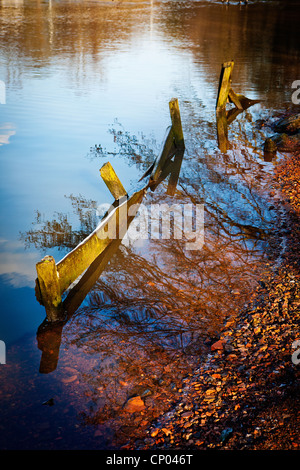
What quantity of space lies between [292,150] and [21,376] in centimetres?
1025

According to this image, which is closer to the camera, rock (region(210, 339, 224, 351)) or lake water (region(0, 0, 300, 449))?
lake water (region(0, 0, 300, 449))

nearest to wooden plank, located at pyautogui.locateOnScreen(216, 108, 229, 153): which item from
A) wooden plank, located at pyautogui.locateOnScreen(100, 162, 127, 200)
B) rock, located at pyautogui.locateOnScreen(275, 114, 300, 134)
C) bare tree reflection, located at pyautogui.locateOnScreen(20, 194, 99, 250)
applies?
rock, located at pyautogui.locateOnScreen(275, 114, 300, 134)

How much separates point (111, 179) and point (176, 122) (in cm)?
433

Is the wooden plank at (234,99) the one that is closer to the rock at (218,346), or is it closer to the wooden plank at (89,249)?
the wooden plank at (89,249)

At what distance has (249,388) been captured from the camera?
4.47 m

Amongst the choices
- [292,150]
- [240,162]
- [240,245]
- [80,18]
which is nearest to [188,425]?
[240,245]

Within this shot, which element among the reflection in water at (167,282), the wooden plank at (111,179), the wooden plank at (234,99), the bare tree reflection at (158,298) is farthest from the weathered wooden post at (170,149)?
the wooden plank at (234,99)

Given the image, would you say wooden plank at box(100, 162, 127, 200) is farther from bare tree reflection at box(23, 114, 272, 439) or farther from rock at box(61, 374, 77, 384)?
rock at box(61, 374, 77, 384)

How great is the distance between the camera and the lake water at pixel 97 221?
4859 millimetres

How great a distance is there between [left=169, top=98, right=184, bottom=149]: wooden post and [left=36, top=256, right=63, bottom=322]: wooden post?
7.44m

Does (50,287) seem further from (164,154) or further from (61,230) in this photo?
(164,154)

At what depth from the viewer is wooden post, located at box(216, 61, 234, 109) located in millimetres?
13914

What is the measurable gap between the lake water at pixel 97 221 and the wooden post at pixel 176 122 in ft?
1.20

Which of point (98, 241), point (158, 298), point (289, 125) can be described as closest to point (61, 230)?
point (98, 241)
